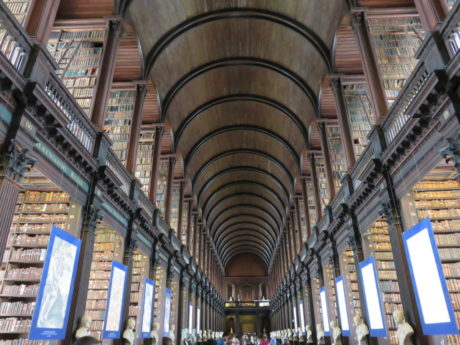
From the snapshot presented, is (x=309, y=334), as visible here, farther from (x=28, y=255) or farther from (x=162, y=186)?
(x=28, y=255)

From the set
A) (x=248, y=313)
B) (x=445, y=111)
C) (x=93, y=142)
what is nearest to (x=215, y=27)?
(x=93, y=142)

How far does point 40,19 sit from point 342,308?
31.3 feet

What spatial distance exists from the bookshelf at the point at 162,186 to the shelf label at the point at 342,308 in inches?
279

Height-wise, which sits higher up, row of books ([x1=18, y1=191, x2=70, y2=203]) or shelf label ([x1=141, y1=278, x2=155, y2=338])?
row of books ([x1=18, y1=191, x2=70, y2=203])

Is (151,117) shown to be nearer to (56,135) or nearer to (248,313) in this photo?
(56,135)

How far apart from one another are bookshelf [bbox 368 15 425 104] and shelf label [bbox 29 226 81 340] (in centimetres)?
698

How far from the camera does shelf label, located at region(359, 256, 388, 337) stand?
→ 6703 mm

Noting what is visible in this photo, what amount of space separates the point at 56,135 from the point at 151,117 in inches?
300

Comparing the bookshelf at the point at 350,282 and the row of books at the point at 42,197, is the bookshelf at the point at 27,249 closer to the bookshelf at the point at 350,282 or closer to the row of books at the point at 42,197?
the row of books at the point at 42,197

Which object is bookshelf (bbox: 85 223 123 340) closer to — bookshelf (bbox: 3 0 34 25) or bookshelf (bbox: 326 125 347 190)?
bookshelf (bbox: 3 0 34 25)

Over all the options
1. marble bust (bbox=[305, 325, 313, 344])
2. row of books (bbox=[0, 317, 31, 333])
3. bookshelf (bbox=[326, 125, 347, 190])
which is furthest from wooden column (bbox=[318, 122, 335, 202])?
row of books (bbox=[0, 317, 31, 333])

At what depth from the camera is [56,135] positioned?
5.41 meters

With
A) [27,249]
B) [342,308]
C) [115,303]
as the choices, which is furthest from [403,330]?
[27,249]

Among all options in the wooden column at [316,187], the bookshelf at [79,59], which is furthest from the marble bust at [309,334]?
the bookshelf at [79,59]
